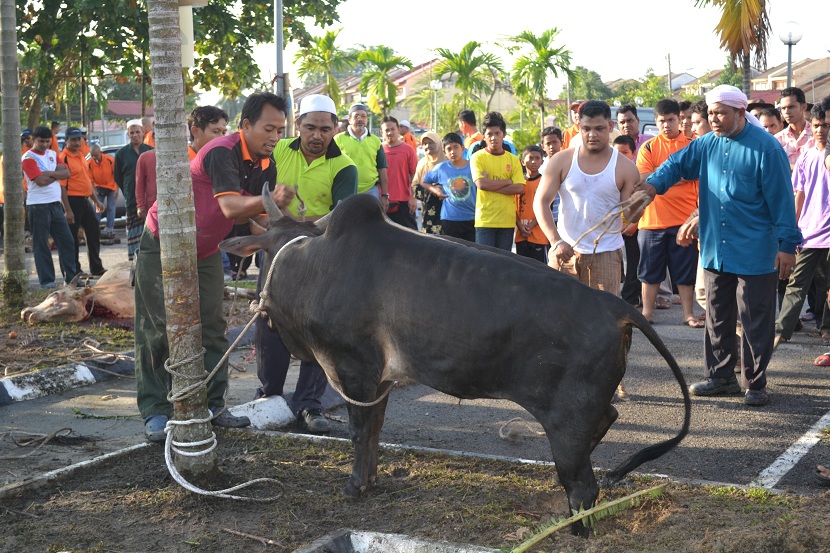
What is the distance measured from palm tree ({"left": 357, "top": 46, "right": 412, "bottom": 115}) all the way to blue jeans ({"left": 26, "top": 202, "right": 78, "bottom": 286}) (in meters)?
27.4

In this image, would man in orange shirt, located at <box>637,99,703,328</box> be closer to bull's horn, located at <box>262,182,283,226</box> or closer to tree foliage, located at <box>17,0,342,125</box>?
bull's horn, located at <box>262,182,283,226</box>

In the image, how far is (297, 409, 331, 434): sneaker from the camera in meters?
6.45

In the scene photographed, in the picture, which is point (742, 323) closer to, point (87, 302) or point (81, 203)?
point (87, 302)

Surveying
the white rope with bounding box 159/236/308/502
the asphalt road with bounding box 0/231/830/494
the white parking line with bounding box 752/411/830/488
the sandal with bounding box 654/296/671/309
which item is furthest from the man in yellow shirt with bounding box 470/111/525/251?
the white rope with bounding box 159/236/308/502

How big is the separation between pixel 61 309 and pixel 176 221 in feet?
18.8

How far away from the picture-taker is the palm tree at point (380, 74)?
40.6 metres

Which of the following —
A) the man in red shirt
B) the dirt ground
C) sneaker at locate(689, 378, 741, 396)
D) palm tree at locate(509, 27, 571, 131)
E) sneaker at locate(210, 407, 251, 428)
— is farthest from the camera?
palm tree at locate(509, 27, 571, 131)

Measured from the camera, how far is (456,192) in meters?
11.8

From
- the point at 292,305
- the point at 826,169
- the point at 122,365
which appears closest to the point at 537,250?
the point at 826,169

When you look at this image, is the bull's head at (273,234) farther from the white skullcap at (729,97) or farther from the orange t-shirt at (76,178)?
the orange t-shirt at (76,178)

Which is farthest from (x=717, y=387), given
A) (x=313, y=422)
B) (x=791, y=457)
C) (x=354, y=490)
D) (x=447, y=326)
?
(x=447, y=326)

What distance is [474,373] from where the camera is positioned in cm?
444

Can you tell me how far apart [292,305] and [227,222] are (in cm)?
123

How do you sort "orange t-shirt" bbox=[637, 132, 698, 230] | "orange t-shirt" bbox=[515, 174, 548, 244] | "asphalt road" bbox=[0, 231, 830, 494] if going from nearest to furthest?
"asphalt road" bbox=[0, 231, 830, 494]
"orange t-shirt" bbox=[637, 132, 698, 230]
"orange t-shirt" bbox=[515, 174, 548, 244]
